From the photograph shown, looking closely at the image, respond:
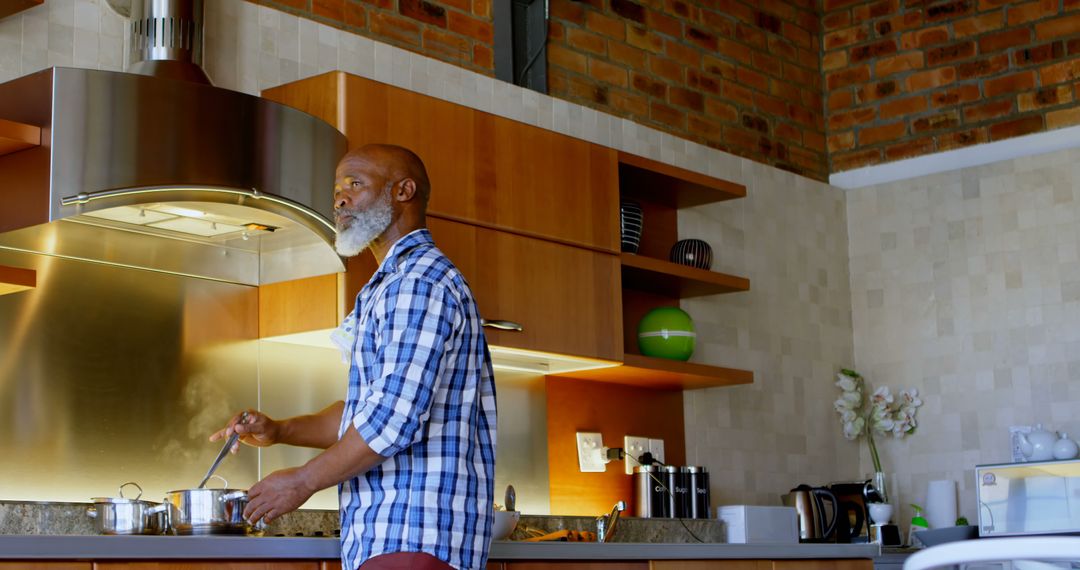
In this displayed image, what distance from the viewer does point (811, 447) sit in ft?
17.5

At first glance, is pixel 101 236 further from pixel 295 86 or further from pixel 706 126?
pixel 706 126

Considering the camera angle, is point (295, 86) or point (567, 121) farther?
point (567, 121)

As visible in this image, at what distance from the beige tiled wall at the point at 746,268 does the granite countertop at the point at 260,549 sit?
46.6 inches

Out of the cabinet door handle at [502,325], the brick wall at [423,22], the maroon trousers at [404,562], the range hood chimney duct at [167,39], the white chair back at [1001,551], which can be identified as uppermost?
the brick wall at [423,22]

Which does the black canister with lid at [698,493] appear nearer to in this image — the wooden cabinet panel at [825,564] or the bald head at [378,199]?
the wooden cabinet panel at [825,564]

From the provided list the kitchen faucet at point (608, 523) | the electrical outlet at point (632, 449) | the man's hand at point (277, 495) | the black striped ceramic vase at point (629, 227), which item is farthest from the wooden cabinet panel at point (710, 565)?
the man's hand at point (277, 495)

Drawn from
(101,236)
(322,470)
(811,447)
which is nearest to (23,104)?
(101,236)

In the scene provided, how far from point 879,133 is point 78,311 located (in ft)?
11.6

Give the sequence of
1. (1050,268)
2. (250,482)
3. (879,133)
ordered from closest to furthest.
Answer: (250,482), (1050,268), (879,133)

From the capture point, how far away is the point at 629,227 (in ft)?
14.1

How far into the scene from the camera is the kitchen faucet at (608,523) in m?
3.98

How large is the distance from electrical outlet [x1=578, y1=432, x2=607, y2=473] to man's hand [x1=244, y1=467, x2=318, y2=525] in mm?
2195

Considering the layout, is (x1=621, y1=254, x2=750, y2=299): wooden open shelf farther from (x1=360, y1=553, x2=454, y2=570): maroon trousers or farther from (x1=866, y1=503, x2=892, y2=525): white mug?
(x1=360, y1=553, x2=454, y2=570): maroon trousers

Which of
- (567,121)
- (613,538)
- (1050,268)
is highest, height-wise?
(567,121)
